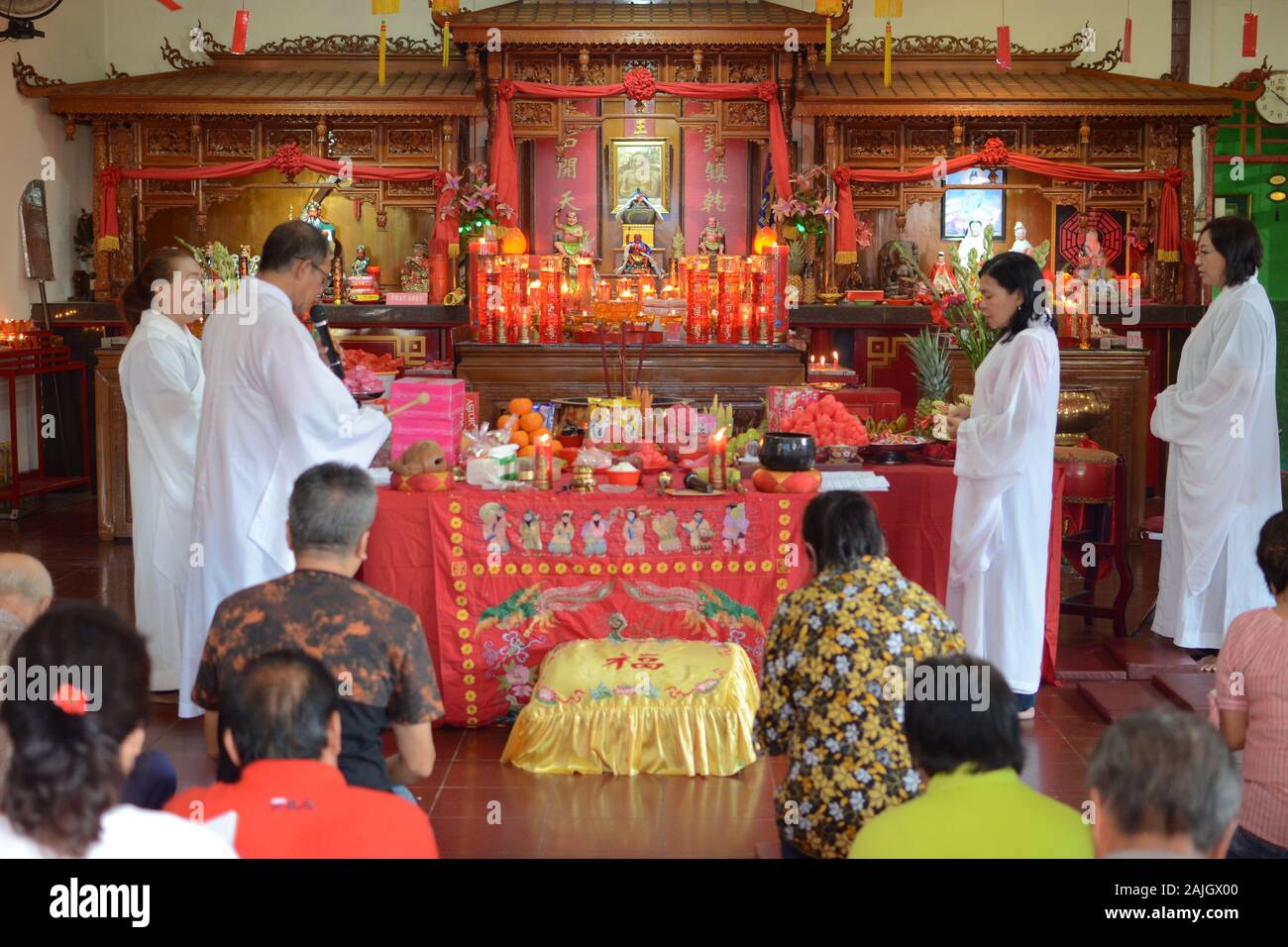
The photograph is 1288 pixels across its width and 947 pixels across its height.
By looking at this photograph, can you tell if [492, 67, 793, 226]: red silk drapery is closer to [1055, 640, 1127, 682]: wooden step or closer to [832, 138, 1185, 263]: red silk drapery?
[832, 138, 1185, 263]: red silk drapery

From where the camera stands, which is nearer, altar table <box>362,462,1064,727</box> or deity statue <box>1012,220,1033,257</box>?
altar table <box>362,462,1064,727</box>

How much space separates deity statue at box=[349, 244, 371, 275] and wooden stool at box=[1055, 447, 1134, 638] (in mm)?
6751

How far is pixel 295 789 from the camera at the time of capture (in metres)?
1.93

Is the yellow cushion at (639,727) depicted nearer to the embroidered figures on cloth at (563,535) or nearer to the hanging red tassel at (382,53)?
the embroidered figures on cloth at (563,535)

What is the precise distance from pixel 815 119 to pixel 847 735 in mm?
8520

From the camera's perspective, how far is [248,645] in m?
2.46

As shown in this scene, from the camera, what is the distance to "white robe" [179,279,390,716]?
3.79 metres

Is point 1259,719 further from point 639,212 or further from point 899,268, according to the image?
point 639,212

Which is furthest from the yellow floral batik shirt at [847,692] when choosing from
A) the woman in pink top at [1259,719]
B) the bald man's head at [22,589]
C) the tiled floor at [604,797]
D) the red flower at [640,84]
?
the red flower at [640,84]

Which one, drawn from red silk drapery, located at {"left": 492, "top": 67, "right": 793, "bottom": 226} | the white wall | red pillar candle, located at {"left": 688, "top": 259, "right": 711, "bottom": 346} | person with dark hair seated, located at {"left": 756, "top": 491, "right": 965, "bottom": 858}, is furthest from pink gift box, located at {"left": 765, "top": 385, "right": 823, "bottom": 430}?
the white wall

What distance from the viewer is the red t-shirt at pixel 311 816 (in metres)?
1.89

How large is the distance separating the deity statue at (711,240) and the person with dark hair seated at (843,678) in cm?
821

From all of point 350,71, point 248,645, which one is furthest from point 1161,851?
point 350,71

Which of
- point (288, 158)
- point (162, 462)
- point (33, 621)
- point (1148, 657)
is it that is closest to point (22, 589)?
point (33, 621)
